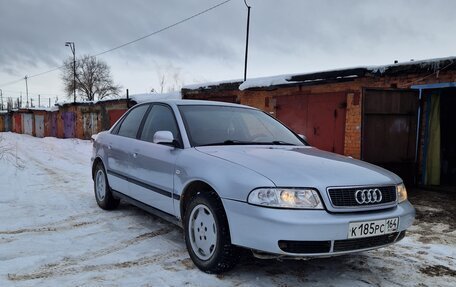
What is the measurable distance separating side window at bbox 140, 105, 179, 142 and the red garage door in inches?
243

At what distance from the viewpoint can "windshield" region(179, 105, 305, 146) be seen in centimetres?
386

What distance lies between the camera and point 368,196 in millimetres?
2957

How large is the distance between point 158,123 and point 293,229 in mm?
2230

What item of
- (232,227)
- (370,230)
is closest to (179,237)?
(232,227)

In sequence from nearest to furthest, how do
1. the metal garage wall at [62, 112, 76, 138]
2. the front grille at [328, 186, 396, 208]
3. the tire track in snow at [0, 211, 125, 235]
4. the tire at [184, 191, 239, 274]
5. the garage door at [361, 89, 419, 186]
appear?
the front grille at [328, 186, 396, 208] < the tire at [184, 191, 239, 274] < the tire track in snow at [0, 211, 125, 235] < the garage door at [361, 89, 419, 186] < the metal garage wall at [62, 112, 76, 138]

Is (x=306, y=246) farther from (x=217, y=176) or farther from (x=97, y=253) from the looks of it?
(x=97, y=253)

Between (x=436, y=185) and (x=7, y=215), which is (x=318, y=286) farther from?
(x=436, y=185)

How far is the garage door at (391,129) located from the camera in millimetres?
7621

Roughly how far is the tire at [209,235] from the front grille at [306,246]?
0.49m

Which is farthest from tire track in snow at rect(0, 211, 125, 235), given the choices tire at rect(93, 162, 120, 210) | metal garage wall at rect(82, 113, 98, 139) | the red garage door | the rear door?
metal garage wall at rect(82, 113, 98, 139)

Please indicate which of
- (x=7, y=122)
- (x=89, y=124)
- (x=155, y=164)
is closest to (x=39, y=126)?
(x=89, y=124)

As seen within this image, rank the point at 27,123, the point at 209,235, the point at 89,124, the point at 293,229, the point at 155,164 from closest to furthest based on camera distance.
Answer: the point at 293,229 < the point at 209,235 < the point at 155,164 < the point at 89,124 < the point at 27,123

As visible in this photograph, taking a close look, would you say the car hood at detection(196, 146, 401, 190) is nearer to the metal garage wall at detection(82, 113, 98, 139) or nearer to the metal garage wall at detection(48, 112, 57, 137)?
the metal garage wall at detection(82, 113, 98, 139)

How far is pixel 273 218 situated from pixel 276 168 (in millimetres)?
423
